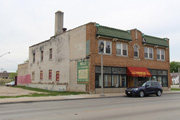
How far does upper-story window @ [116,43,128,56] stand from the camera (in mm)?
25547

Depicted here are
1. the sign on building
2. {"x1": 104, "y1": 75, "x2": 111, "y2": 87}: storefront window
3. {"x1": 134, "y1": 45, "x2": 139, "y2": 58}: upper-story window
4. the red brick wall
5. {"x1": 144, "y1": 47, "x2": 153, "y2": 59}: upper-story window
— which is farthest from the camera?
the red brick wall

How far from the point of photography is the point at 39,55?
3450 cm

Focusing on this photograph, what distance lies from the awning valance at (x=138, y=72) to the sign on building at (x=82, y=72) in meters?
6.02

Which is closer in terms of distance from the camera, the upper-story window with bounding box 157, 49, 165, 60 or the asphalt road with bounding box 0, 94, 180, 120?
the asphalt road with bounding box 0, 94, 180, 120

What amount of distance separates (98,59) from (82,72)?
2.49 m

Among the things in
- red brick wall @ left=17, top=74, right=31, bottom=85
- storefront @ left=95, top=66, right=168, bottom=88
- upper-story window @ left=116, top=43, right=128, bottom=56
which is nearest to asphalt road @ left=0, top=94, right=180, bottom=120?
storefront @ left=95, top=66, right=168, bottom=88

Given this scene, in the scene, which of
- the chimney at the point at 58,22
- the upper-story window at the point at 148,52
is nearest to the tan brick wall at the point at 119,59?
the upper-story window at the point at 148,52

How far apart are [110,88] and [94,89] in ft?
8.32

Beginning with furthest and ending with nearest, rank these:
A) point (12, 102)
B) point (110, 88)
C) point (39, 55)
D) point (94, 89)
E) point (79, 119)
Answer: point (39, 55)
point (110, 88)
point (94, 89)
point (12, 102)
point (79, 119)

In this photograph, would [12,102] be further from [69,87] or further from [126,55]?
[126,55]

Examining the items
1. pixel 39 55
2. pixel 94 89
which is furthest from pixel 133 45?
pixel 39 55

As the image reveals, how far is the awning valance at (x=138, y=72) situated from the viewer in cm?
2557

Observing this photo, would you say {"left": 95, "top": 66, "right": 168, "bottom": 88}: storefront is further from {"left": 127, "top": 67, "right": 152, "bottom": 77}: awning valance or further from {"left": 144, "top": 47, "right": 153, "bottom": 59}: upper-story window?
{"left": 144, "top": 47, "right": 153, "bottom": 59}: upper-story window

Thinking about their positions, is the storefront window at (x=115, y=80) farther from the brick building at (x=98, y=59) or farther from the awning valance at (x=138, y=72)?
the awning valance at (x=138, y=72)
